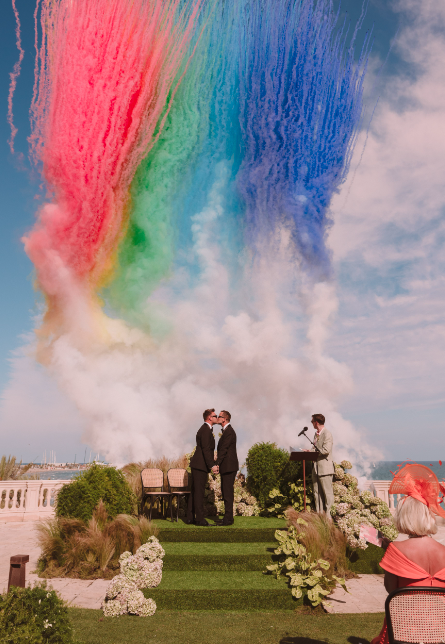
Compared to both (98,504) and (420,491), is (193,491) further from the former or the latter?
(420,491)

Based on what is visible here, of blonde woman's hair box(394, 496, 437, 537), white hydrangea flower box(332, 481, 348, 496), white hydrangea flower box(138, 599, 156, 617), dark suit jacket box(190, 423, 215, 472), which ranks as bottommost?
white hydrangea flower box(138, 599, 156, 617)

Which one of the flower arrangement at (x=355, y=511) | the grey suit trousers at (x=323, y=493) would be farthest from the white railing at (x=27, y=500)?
the flower arrangement at (x=355, y=511)

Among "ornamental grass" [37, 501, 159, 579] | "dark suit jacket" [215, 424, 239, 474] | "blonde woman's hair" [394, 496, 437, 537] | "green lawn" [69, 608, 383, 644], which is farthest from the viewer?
"dark suit jacket" [215, 424, 239, 474]

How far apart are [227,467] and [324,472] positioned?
2.03 m

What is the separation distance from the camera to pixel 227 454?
28.8ft

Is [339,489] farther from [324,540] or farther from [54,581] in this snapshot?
[54,581]

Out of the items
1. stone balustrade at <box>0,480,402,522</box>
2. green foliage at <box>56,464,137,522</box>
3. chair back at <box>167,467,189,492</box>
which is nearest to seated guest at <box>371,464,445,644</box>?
green foliage at <box>56,464,137,522</box>

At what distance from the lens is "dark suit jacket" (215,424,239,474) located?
28.7ft

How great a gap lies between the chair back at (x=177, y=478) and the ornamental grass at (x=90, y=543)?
7.72ft

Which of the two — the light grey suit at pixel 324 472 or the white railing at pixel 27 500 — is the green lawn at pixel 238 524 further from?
the white railing at pixel 27 500

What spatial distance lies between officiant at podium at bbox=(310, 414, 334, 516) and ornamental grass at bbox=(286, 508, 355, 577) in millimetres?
762

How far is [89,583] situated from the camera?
7180 millimetres

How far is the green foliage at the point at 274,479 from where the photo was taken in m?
10.3

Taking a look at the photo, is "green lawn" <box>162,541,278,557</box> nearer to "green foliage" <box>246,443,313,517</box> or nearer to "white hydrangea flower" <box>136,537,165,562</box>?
"white hydrangea flower" <box>136,537,165,562</box>
